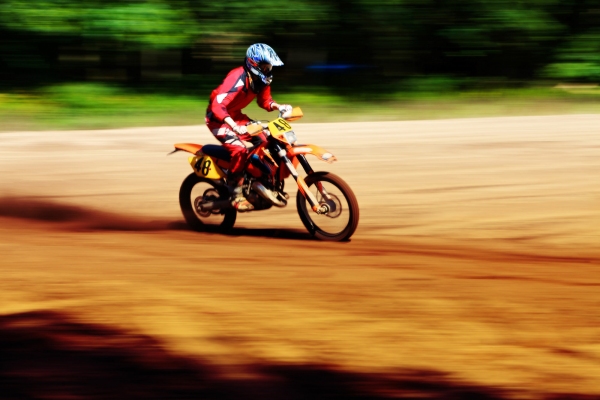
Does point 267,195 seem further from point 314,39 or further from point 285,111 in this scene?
point 314,39

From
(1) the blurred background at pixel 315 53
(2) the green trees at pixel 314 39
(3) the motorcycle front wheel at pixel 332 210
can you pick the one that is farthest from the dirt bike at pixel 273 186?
(2) the green trees at pixel 314 39

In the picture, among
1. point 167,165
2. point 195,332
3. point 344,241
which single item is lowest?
point 195,332

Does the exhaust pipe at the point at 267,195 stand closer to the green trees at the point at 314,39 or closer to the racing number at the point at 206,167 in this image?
the racing number at the point at 206,167

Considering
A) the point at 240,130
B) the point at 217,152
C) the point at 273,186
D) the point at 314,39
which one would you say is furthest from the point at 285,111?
the point at 314,39

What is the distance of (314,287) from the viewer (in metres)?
7.14

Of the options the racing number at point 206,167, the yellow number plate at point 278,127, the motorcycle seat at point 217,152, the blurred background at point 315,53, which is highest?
the blurred background at point 315,53

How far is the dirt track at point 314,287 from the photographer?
17.1ft

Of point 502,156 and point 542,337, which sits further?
point 502,156

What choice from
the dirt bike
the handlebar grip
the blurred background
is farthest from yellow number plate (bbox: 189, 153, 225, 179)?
the blurred background

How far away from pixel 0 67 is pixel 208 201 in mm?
14193

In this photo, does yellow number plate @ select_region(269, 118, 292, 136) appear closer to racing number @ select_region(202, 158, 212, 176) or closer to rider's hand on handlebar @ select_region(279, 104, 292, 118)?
rider's hand on handlebar @ select_region(279, 104, 292, 118)

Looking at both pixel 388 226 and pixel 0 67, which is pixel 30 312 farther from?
pixel 0 67

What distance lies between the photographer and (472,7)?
2214 centimetres

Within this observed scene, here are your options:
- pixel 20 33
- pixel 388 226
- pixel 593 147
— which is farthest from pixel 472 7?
pixel 388 226
